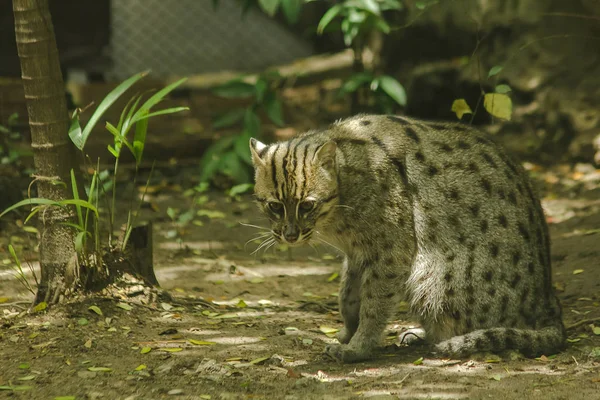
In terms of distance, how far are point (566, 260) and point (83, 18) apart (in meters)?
8.71

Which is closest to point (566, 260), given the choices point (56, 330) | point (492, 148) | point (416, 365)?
point (492, 148)

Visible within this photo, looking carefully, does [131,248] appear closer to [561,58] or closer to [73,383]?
[73,383]

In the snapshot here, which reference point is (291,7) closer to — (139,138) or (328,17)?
(328,17)

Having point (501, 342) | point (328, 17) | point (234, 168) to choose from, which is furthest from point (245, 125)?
point (501, 342)

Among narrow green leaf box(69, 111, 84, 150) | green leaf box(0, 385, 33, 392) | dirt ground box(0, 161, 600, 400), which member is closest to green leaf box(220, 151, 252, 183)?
dirt ground box(0, 161, 600, 400)

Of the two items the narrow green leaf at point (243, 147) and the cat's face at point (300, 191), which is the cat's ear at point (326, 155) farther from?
the narrow green leaf at point (243, 147)

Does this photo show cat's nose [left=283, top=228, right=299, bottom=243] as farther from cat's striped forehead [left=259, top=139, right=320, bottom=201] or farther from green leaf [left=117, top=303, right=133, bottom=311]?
green leaf [left=117, top=303, right=133, bottom=311]

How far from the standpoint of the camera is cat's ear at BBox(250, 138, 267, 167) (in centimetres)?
552

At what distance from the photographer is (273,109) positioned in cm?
897

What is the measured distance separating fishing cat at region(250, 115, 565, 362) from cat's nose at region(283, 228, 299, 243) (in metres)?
0.01

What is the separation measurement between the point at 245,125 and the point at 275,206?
379cm

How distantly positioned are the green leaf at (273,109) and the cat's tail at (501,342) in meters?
4.24

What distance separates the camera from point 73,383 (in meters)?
4.57

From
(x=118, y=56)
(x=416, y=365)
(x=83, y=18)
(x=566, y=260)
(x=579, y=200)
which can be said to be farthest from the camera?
(x=118, y=56)
